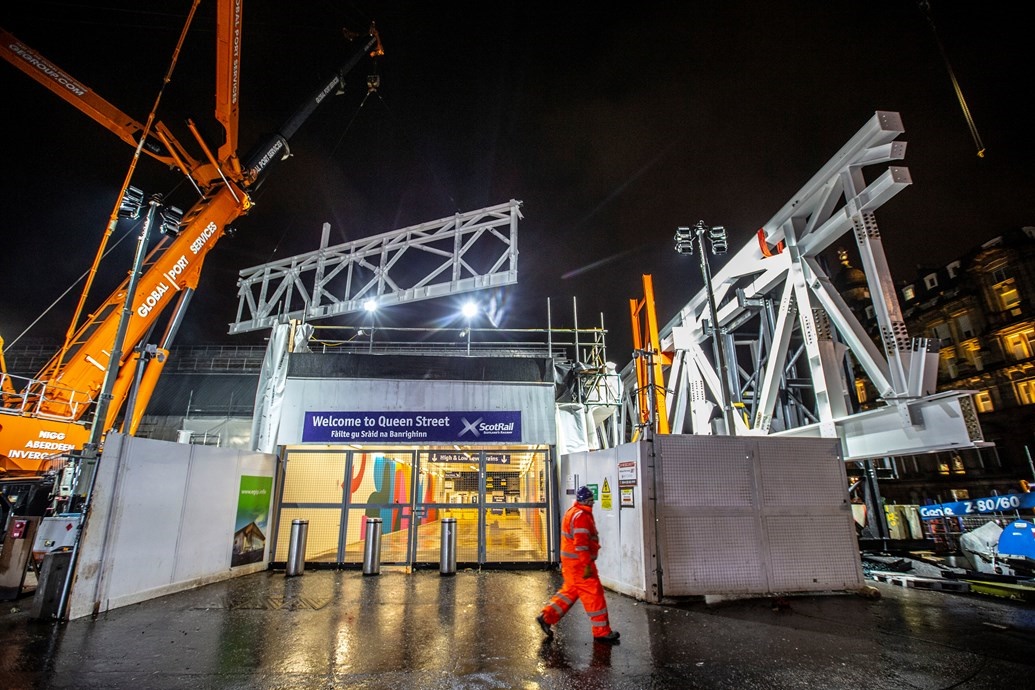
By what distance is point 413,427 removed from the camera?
11.8m

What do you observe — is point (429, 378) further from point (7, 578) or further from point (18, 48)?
point (18, 48)

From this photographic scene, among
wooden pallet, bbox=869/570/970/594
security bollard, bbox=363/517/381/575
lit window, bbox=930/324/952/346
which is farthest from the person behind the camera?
lit window, bbox=930/324/952/346

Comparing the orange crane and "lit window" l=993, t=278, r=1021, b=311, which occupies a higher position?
"lit window" l=993, t=278, r=1021, b=311

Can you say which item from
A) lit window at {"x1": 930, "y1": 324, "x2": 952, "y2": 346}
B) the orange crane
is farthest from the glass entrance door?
lit window at {"x1": 930, "y1": 324, "x2": 952, "y2": 346}

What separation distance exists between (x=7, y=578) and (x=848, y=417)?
557 inches

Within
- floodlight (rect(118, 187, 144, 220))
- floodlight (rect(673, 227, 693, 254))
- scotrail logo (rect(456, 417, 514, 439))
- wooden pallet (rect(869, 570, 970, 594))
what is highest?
floodlight (rect(118, 187, 144, 220))

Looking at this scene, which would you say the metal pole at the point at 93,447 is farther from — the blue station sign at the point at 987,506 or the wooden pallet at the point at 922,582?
the blue station sign at the point at 987,506

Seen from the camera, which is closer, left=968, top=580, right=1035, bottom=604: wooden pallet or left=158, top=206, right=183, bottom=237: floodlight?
left=968, top=580, right=1035, bottom=604: wooden pallet

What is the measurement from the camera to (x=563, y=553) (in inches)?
215

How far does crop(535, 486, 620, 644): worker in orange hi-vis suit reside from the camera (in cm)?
518

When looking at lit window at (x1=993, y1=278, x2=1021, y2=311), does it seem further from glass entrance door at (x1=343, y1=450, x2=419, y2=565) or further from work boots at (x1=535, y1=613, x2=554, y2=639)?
work boots at (x1=535, y1=613, x2=554, y2=639)

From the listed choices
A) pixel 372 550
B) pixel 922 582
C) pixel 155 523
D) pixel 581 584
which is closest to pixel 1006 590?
pixel 922 582

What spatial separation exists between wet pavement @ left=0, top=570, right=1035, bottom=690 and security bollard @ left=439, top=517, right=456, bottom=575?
2214 mm

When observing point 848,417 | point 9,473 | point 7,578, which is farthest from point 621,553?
point 9,473
